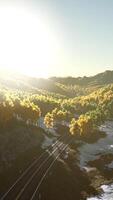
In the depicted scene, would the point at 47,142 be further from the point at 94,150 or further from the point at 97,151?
the point at 97,151

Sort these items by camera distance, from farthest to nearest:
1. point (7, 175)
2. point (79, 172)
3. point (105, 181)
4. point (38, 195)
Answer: point (79, 172), point (105, 181), point (7, 175), point (38, 195)

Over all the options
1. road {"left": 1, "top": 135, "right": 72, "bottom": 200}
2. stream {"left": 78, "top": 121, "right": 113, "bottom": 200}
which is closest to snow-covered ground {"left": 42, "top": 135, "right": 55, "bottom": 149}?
road {"left": 1, "top": 135, "right": 72, "bottom": 200}

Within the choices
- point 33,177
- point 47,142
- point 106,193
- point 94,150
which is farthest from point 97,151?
point 33,177

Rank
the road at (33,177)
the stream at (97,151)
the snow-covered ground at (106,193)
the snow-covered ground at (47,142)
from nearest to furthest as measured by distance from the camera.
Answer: the road at (33,177), the snow-covered ground at (106,193), the stream at (97,151), the snow-covered ground at (47,142)

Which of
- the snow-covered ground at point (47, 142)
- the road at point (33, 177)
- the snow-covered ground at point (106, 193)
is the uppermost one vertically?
the snow-covered ground at point (47, 142)

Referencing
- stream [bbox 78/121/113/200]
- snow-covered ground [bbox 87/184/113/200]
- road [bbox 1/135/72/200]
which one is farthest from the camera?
stream [bbox 78/121/113/200]

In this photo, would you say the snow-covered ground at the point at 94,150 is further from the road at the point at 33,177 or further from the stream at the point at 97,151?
the road at the point at 33,177

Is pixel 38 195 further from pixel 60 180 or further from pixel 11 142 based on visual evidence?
pixel 11 142

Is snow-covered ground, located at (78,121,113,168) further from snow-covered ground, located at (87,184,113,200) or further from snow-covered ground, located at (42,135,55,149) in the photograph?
snow-covered ground, located at (87,184,113,200)

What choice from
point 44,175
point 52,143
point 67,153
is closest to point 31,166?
point 44,175

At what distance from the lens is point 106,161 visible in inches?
5276

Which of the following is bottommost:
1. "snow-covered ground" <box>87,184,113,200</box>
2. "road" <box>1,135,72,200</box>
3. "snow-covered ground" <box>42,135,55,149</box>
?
"snow-covered ground" <box>87,184,113,200</box>

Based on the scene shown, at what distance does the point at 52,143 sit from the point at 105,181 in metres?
47.6

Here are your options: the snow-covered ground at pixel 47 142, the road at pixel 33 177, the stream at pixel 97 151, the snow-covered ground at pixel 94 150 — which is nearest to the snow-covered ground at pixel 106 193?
→ the stream at pixel 97 151
